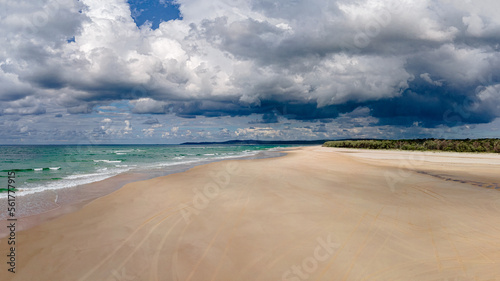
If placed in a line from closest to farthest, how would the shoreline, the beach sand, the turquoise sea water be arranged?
the beach sand < the shoreline < the turquoise sea water

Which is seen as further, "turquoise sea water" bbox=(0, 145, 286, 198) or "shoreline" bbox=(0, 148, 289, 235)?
"turquoise sea water" bbox=(0, 145, 286, 198)

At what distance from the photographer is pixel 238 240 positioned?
607cm

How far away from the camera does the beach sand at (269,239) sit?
15.5ft

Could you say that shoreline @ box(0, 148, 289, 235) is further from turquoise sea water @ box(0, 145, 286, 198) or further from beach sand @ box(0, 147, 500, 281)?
turquoise sea water @ box(0, 145, 286, 198)

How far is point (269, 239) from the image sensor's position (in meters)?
6.05

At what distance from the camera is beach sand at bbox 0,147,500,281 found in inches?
186

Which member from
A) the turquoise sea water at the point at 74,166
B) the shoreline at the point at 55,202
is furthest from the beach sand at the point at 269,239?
the turquoise sea water at the point at 74,166

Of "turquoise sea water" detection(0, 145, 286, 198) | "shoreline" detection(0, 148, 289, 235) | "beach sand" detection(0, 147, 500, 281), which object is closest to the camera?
"beach sand" detection(0, 147, 500, 281)

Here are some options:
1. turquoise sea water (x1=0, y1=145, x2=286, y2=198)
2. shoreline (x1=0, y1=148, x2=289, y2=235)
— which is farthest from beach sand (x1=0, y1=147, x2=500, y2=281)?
turquoise sea water (x1=0, y1=145, x2=286, y2=198)

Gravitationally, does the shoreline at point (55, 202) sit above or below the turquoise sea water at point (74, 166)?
above

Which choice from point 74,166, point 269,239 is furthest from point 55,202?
point 74,166

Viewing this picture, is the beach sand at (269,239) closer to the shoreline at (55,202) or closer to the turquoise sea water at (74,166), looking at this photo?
the shoreline at (55,202)

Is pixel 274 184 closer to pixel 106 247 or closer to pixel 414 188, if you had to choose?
pixel 414 188

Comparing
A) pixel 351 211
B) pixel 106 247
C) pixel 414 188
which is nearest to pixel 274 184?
pixel 351 211
